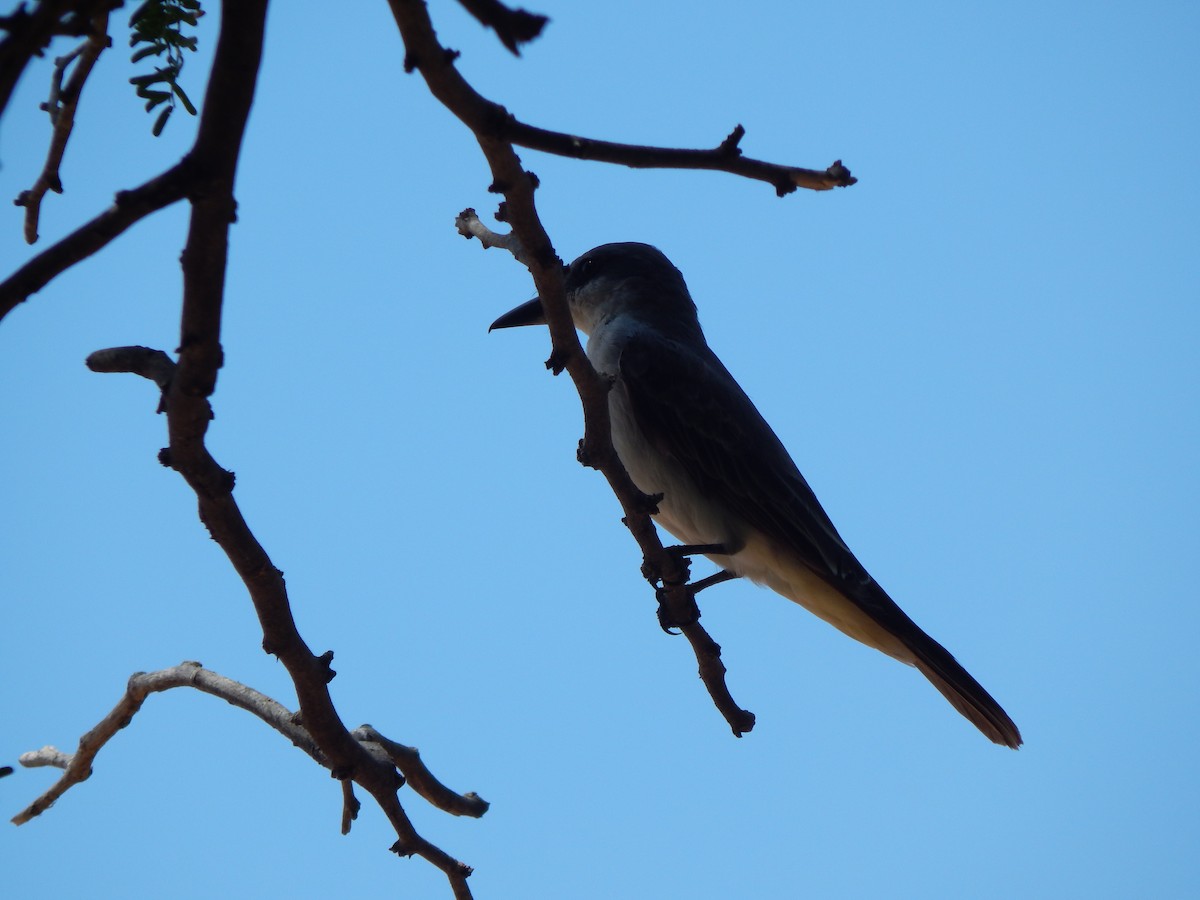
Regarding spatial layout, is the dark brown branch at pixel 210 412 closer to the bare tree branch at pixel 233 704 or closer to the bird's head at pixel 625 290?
the bare tree branch at pixel 233 704

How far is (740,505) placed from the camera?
207 inches

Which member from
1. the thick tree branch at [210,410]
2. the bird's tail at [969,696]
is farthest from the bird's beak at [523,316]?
the thick tree branch at [210,410]

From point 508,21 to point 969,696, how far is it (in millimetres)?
4270

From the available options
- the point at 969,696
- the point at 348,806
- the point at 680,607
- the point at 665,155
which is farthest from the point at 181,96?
the point at 969,696

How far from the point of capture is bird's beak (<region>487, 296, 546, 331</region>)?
19.8ft

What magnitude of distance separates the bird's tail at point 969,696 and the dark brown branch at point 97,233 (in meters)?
4.12

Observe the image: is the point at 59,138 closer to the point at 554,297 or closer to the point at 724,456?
the point at 554,297

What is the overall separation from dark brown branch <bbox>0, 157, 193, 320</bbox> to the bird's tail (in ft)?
13.5

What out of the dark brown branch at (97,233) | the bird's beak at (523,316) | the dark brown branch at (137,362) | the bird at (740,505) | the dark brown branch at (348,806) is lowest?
the dark brown branch at (348,806)

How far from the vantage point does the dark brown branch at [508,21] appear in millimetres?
1686

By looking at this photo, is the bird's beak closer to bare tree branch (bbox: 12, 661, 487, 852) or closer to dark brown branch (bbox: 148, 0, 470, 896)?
bare tree branch (bbox: 12, 661, 487, 852)

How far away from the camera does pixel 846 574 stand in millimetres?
5195

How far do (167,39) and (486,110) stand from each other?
4.24 ft

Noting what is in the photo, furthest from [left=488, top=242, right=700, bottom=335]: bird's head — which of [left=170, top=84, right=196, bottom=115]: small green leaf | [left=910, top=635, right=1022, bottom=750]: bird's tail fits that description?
[left=170, top=84, right=196, bottom=115]: small green leaf
